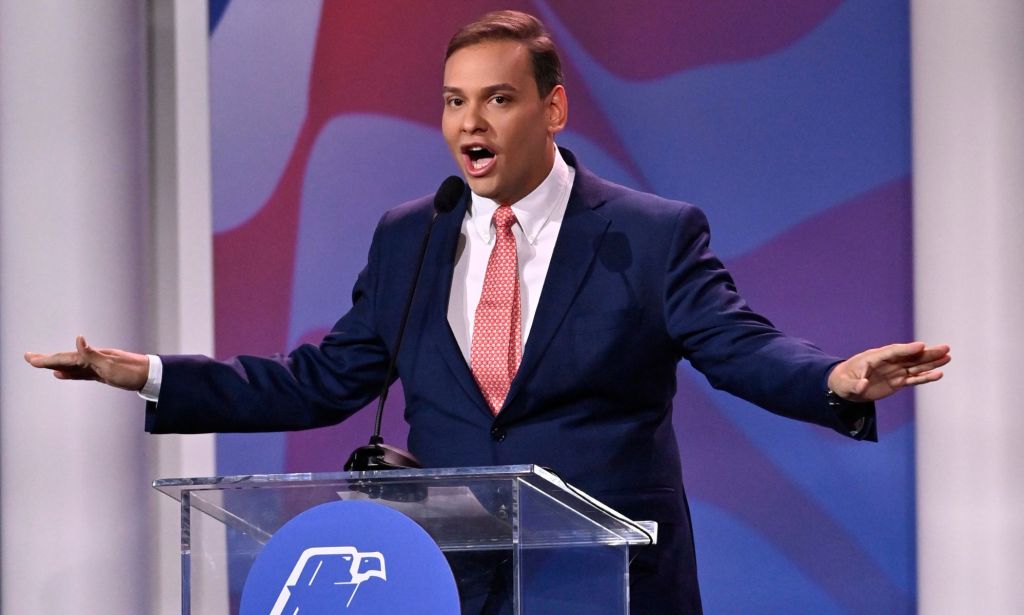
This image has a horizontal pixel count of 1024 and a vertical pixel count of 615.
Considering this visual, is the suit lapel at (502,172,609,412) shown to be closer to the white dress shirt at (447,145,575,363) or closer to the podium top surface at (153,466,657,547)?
the white dress shirt at (447,145,575,363)


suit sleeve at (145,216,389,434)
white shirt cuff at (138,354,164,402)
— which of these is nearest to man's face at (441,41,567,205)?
suit sleeve at (145,216,389,434)

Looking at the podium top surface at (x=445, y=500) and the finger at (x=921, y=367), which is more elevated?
the finger at (x=921, y=367)

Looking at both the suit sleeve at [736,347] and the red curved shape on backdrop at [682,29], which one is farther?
the red curved shape on backdrop at [682,29]

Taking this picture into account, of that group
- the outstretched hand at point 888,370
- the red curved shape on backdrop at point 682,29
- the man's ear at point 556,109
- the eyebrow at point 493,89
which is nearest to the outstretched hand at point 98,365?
the eyebrow at point 493,89

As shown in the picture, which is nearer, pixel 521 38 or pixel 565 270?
pixel 565 270

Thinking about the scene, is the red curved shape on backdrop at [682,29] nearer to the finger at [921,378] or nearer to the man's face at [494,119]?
the man's face at [494,119]

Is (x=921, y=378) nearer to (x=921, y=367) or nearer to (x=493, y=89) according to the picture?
(x=921, y=367)

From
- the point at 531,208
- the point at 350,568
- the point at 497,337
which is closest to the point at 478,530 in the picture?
the point at 350,568

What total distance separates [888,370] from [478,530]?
0.60 metres

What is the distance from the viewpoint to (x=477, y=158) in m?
2.30

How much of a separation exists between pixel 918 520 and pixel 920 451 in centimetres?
17

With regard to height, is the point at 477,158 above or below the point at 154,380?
above

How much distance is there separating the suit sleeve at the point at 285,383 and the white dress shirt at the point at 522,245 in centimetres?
18

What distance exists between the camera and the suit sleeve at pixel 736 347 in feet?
6.01
